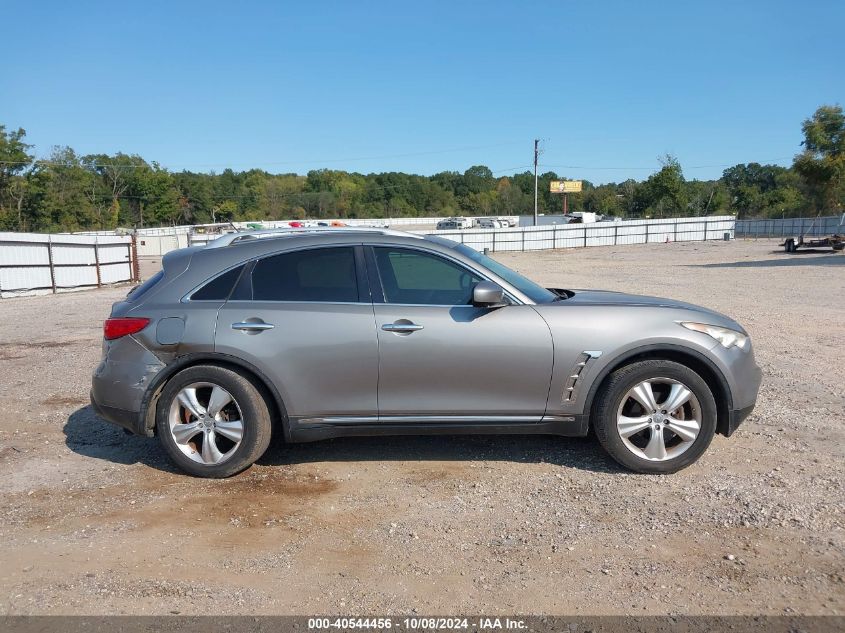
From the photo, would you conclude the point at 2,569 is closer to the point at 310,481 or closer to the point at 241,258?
the point at 310,481

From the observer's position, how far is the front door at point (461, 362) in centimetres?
424

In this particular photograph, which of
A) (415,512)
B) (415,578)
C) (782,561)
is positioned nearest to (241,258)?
(415,512)

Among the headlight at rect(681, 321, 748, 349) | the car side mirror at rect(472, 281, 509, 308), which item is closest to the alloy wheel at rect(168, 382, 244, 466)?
the car side mirror at rect(472, 281, 509, 308)

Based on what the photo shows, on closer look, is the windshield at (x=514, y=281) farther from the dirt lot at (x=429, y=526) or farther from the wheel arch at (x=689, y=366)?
the dirt lot at (x=429, y=526)

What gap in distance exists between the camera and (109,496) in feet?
14.0

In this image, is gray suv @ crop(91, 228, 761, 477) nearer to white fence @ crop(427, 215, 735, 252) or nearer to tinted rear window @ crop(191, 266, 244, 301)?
tinted rear window @ crop(191, 266, 244, 301)

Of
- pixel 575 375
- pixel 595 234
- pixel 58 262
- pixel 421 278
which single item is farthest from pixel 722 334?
pixel 595 234

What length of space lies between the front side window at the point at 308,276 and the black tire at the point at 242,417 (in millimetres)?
596

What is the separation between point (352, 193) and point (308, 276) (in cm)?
10977

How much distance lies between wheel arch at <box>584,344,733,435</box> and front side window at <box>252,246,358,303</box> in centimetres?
177

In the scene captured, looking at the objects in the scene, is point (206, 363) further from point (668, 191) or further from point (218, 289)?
point (668, 191)

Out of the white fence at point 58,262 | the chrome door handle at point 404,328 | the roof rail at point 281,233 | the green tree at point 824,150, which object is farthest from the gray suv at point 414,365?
the green tree at point 824,150

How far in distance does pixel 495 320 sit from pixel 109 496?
2850mm

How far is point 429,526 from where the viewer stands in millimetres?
3744
